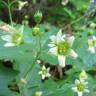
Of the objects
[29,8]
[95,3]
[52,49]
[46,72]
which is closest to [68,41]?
[52,49]

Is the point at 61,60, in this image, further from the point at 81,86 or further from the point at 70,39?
the point at 81,86

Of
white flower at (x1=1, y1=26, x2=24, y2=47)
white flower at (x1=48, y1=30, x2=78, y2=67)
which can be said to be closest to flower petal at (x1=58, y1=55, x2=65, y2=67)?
white flower at (x1=48, y1=30, x2=78, y2=67)

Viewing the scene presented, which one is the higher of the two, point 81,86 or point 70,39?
point 70,39

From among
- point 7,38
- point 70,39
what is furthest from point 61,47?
point 7,38

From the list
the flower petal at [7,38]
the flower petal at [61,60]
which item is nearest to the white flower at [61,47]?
the flower petal at [61,60]

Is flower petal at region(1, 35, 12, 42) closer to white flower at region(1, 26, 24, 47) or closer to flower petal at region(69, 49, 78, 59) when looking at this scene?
white flower at region(1, 26, 24, 47)

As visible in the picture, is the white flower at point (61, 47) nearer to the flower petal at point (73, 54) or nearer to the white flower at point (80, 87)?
the flower petal at point (73, 54)

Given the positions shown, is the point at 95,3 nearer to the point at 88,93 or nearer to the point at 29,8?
the point at 29,8
